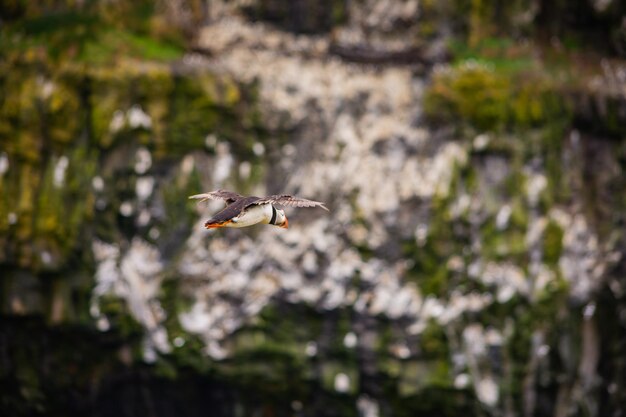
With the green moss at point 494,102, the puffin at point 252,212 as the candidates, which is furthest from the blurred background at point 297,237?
the puffin at point 252,212

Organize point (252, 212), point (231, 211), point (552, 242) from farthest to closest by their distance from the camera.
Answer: point (552, 242) < point (252, 212) < point (231, 211)

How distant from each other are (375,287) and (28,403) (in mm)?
5706

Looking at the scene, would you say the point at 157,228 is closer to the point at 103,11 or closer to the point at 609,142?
the point at 103,11

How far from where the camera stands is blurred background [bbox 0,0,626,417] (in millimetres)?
11609

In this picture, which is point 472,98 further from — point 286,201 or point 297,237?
point 286,201

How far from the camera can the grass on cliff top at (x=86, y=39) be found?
1176 centimetres

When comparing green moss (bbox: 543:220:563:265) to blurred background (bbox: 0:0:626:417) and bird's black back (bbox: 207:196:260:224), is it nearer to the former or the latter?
blurred background (bbox: 0:0:626:417)

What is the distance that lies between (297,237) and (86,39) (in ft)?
14.7

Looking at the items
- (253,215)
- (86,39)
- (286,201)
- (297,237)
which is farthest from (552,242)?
(86,39)

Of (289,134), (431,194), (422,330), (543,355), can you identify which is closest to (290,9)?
(289,134)

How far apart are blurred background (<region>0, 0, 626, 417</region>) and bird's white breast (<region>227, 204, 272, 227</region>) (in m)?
5.73

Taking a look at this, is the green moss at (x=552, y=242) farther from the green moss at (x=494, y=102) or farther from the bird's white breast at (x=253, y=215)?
the bird's white breast at (x=253, y=215)

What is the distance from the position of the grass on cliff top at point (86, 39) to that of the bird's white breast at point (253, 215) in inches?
264

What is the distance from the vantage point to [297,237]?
11812 millimetres
